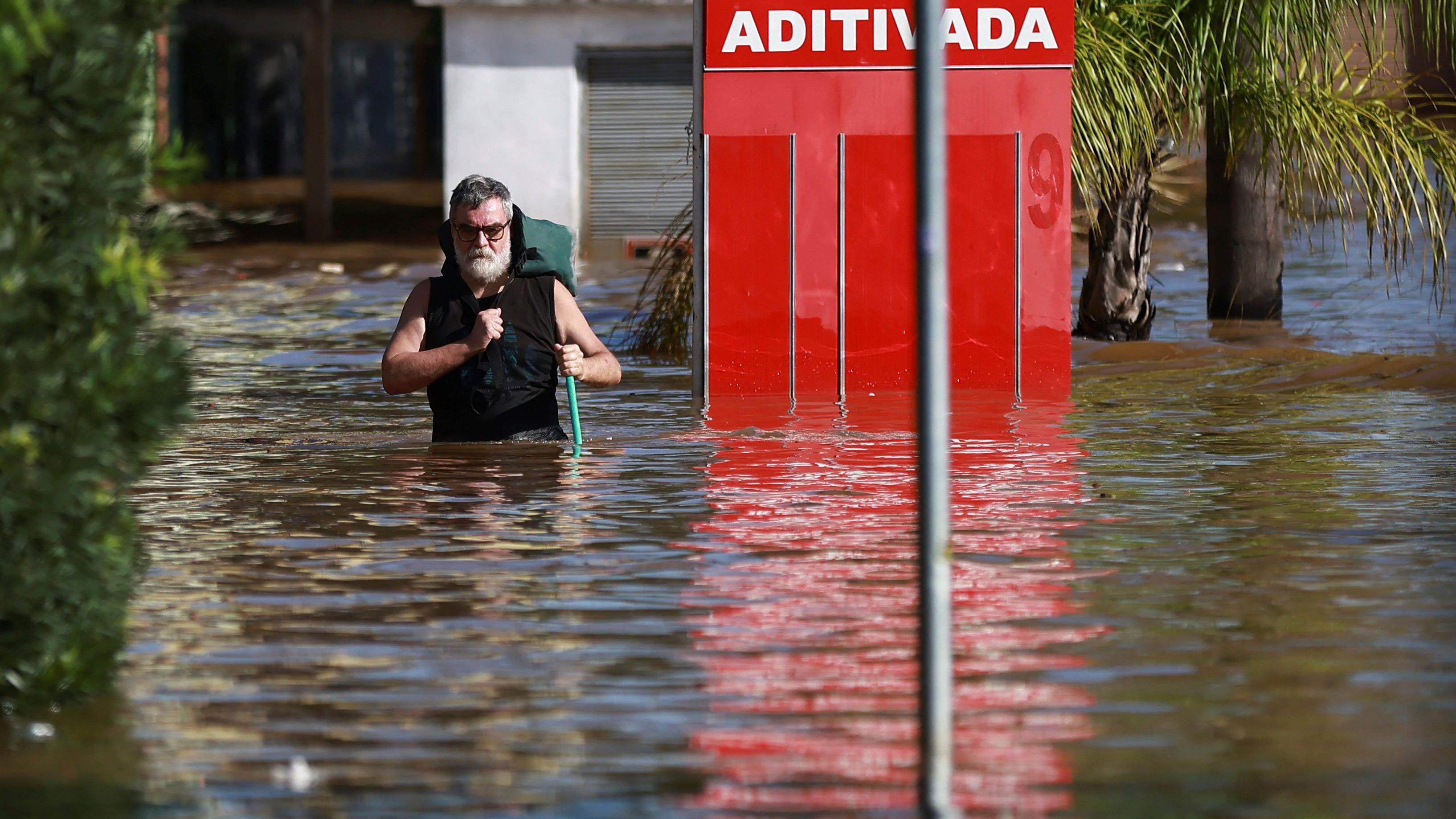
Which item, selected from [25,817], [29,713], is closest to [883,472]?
[29,713]

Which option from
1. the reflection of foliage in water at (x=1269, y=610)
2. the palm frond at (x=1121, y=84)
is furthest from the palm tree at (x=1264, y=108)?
the reflection of foliage in water at (x=1269, y=610)

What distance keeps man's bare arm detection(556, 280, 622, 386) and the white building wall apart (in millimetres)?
17009

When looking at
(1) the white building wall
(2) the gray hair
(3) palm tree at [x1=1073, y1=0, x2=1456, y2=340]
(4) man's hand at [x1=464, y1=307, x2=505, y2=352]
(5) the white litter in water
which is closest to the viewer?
(5) the white litter in water

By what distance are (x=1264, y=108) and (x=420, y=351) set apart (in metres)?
7.01

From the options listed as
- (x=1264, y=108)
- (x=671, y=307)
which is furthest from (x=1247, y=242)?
(x=671, y=307)

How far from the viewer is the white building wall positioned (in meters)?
26.7

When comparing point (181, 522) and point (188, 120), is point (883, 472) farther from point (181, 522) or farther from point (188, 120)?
point (188, 120)

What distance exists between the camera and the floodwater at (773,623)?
5.04m

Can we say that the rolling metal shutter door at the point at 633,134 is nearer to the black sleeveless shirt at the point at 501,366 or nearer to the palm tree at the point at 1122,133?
the palm tree at the point at 1122,133

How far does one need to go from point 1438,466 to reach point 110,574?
19.8ft

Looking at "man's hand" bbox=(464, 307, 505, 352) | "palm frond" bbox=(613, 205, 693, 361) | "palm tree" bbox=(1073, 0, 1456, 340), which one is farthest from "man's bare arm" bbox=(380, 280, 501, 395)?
"palm frond" bbox=(613, 205, 693, 361)

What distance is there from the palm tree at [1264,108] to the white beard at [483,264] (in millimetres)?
5299

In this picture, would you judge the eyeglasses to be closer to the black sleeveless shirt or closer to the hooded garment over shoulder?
the hooded garment over shoulder

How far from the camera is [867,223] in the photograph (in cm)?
1294
